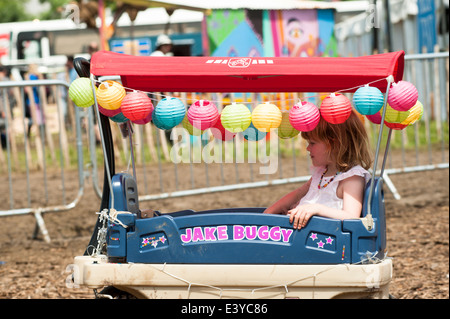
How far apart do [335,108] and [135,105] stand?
35.8 inches

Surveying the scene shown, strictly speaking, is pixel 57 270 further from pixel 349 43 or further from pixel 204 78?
pixel 349 43

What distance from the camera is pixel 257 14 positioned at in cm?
1196

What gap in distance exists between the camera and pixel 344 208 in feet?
10.3

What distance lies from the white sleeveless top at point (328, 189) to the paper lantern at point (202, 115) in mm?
715

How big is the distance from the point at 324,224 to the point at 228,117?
0.65m

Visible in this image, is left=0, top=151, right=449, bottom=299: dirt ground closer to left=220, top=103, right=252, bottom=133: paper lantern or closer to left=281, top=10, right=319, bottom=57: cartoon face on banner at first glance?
left=220, top=103, right=252, bottom=133: paper lantern

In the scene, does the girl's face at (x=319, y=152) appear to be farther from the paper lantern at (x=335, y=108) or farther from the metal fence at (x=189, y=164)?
the metal fence at (x=189, y=164)

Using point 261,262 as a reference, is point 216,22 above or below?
above

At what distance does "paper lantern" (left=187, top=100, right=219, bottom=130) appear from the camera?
3061 mm

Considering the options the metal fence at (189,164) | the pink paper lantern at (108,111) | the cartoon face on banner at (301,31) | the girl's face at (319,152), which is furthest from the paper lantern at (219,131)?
the cartoon face on banner at (301,31)

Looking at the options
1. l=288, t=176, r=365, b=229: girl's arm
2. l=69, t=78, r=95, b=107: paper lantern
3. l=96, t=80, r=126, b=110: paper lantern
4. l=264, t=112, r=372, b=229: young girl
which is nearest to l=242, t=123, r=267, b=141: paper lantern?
l=264, t=112, r=372, b=229: young girl

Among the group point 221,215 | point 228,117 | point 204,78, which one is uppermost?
point 204,78

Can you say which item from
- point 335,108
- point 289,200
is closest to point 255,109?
point 335,108

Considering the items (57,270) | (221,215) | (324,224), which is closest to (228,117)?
(221,215)
